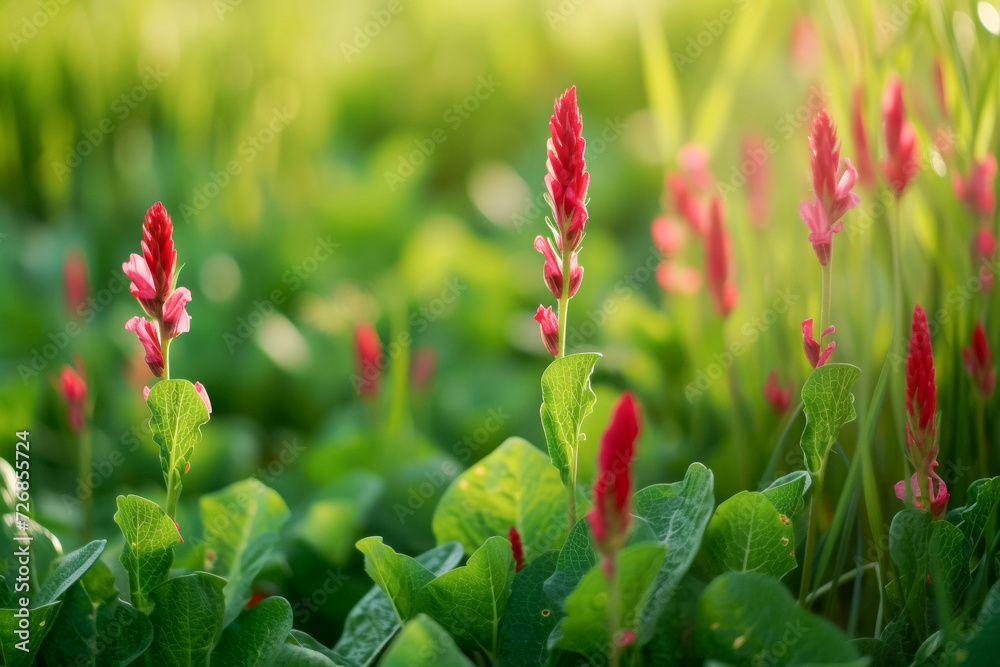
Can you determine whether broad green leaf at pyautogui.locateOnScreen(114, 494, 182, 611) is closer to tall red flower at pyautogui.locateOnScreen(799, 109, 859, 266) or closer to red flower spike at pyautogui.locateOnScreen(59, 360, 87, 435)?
red flower spike at pyautogui.locateOnScreen(59, 360, 87, 435)

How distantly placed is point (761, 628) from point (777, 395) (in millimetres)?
530

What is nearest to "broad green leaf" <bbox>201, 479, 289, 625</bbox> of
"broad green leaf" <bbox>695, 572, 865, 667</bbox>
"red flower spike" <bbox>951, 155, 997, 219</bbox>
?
"broad green leaf" <bbox>695, 572, 865, 667</bbox>

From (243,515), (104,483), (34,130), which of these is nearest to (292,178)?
(34,130)

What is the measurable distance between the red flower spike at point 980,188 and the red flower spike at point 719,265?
279 millimetres

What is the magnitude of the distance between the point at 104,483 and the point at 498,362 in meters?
0.77

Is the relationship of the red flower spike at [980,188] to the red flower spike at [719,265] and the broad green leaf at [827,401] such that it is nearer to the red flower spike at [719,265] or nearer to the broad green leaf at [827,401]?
the red flower spike at [719,265]

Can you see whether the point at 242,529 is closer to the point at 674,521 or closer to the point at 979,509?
the point at 674,521

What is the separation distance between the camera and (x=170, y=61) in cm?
230

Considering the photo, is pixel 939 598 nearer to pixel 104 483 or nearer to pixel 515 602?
pixel 515 602

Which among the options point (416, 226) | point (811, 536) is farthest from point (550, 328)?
point (416, 226)

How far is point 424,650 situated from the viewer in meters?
0.56

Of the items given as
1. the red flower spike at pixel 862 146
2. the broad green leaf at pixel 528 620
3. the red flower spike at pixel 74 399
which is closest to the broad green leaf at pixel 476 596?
the broad green leaf at pixel 528 620

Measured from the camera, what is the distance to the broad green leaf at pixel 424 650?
56 centimetres

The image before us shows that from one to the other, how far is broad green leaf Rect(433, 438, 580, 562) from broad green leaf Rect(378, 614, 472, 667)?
0.26 metres
